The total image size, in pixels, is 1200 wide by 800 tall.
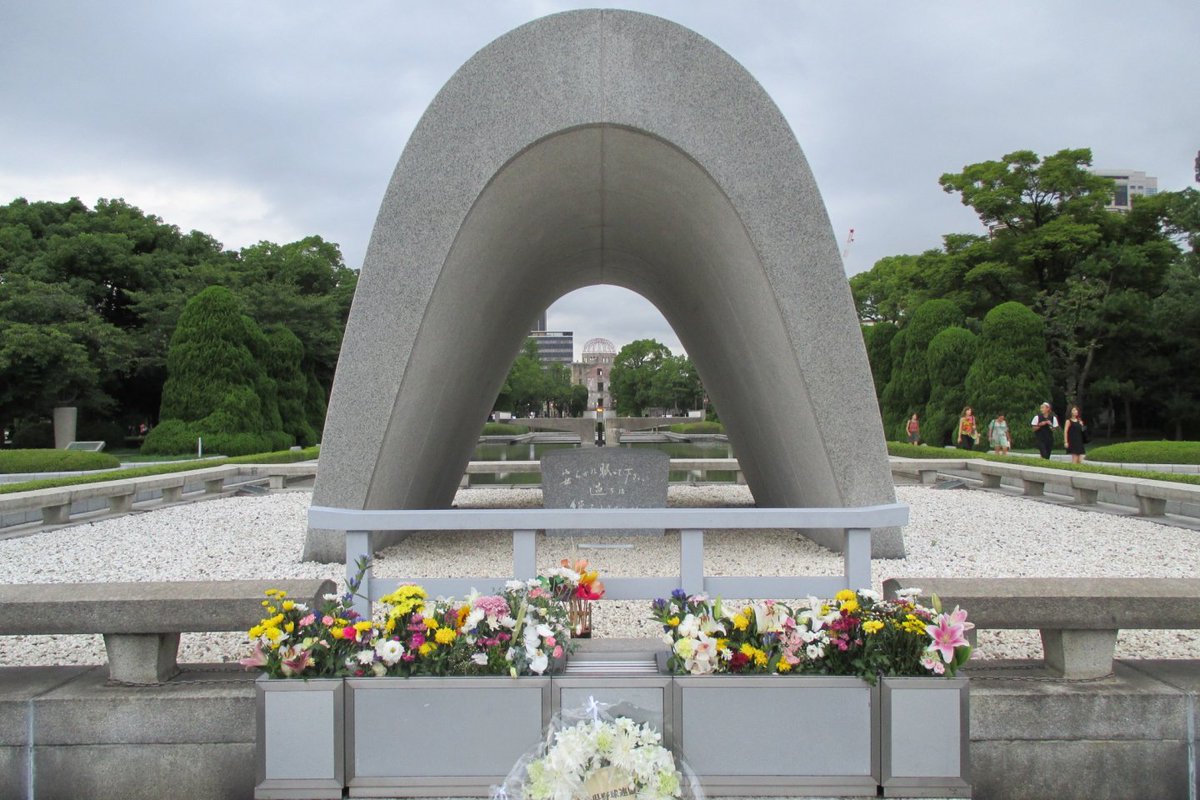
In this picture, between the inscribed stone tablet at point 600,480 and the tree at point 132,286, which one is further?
the tree at point 132,286

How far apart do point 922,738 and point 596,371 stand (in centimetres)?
11244

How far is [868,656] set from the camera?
9.41 ft

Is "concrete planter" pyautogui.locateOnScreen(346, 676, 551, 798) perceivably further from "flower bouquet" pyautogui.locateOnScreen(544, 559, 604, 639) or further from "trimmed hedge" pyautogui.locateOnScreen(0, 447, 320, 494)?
"trimmed hedge" pyautogui.locateOnScreen(0, 447, 320, 494)

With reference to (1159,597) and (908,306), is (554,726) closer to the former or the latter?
(1159,597)

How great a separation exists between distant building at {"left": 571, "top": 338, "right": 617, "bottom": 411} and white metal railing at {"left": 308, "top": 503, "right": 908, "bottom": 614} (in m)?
88.5

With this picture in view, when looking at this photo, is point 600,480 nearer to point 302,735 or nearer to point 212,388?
point 302,735

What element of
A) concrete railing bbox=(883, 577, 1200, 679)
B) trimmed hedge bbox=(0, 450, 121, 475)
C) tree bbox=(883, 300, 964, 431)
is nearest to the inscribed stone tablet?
concrete railing bbox=(883, 577, 1200, 679)

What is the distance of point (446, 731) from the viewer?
2.83 meters

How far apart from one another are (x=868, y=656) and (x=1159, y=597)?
1435 millimetres

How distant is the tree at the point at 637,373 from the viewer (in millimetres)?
73625

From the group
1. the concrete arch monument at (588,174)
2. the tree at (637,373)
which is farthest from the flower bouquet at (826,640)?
the tree at (637,373)

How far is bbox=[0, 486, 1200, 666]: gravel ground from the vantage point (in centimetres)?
496

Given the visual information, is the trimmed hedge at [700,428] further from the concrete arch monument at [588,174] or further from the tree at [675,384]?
the concrete arch monument at [588,174]

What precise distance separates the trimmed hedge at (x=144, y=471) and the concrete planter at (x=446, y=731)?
10.3m
